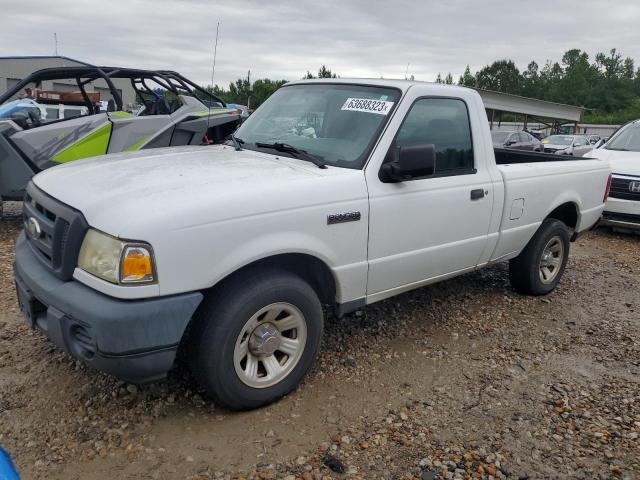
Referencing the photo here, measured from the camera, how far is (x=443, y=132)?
3.97m

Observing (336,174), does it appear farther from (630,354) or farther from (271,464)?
(630,354)

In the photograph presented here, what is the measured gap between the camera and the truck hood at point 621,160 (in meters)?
8.07

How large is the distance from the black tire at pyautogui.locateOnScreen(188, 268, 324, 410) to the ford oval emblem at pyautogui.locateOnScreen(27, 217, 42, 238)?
106 cm

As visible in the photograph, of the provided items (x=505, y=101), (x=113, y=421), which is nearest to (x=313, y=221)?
(x=113, y=421)

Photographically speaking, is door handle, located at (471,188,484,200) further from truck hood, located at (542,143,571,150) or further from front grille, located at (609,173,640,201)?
truck hood, located at (542,143,571,150)

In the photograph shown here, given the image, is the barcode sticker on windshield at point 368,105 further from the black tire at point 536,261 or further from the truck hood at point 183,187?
the black tire at point 536,261

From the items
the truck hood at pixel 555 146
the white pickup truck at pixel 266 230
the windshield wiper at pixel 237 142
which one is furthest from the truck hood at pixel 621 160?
the truck hood at pixel 555 146

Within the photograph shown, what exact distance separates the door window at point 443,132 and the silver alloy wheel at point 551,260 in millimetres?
1690

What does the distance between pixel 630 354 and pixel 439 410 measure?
197 centimetres

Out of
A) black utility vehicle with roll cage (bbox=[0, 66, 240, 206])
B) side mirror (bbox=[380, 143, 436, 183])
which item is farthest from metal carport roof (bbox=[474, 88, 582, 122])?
side mirror (bbox=[380, 143, 436, 183])

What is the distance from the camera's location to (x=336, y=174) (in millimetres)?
3240

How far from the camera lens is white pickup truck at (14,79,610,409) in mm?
2539

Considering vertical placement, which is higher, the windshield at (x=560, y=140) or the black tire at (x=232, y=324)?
the windshield at (x=560, y=140)

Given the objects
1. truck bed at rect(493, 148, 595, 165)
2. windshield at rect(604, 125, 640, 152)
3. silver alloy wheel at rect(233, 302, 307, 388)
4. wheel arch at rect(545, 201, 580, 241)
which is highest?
windshield at rect(604, 125, 640, 152)
